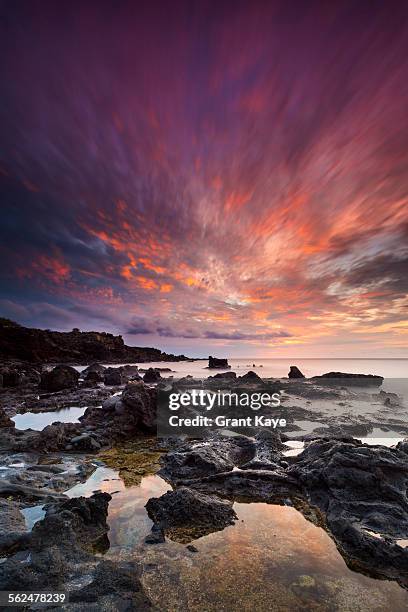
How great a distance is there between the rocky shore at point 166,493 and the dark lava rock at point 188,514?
31 millimetres

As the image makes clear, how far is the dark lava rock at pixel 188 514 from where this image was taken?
25.8 ft

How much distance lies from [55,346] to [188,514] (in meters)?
116

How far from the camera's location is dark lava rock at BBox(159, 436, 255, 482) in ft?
38.3

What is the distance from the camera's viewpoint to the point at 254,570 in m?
6.39

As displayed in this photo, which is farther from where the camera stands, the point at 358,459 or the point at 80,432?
the point at 80,432

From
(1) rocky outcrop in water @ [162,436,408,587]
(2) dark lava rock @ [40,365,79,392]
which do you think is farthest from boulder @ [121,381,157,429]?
(2) dark lava rock @ [40,365,79,392]

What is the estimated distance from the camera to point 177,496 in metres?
8.85

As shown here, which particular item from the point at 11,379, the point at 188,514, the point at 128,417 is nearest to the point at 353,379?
the point at 128,417

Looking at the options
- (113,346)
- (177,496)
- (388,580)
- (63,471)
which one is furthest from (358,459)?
(113,346)

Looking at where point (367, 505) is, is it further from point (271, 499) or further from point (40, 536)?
point (40, 536)

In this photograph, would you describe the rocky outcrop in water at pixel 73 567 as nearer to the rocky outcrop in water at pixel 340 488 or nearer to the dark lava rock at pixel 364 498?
the rocky outcrop in water at pixel 340 488

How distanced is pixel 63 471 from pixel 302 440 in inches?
480

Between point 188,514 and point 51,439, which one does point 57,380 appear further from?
point 188,514

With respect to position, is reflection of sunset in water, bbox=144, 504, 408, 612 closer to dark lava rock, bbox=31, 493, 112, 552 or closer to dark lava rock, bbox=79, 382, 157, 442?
dark lava rock, bbox=31, 493, 112, 552
